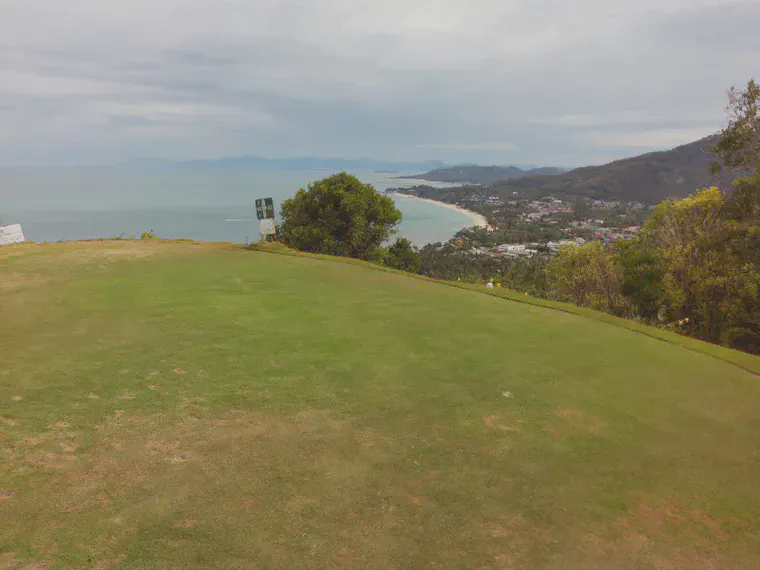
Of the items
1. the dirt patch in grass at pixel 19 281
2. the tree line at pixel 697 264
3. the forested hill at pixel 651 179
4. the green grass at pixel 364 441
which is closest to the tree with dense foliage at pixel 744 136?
the tree line at pixel 697 264

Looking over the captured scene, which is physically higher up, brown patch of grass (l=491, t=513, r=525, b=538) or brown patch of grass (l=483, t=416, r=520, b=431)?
brown patch of grass (l=483, t=416, r=520, b=431)

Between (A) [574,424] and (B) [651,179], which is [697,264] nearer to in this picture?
(A) [574,424]

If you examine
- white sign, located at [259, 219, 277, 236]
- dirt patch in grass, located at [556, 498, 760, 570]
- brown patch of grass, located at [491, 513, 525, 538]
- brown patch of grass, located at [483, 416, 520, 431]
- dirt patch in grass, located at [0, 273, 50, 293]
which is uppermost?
white sign, located at [259, 219, 277, 236]

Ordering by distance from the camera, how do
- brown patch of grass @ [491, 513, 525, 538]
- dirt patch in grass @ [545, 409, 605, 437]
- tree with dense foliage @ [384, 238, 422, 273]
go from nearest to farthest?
brown patch of grass @ [491, 513, 525, 538]
dirt patch in grass @ [545, 409, 605, 437]
tree with dense foliage @ [384, 238, 422, 273]

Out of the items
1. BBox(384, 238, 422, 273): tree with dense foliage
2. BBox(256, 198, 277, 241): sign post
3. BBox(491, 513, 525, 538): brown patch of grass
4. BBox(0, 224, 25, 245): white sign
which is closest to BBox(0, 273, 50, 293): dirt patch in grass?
BBox(256, 198, 277, 241): sign post

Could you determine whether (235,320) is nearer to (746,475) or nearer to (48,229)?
(746,475)

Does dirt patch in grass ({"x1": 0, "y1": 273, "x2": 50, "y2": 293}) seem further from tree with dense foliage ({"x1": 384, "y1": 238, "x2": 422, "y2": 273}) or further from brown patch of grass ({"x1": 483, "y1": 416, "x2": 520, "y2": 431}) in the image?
tree with dense foliage ({"x1": 384, "y1": 238, "x2": 422, "y2": 273})

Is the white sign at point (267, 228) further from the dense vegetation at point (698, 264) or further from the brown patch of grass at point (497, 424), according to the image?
the dense vegetation at point (698, 264)

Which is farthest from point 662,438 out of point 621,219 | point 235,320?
point 621,219
